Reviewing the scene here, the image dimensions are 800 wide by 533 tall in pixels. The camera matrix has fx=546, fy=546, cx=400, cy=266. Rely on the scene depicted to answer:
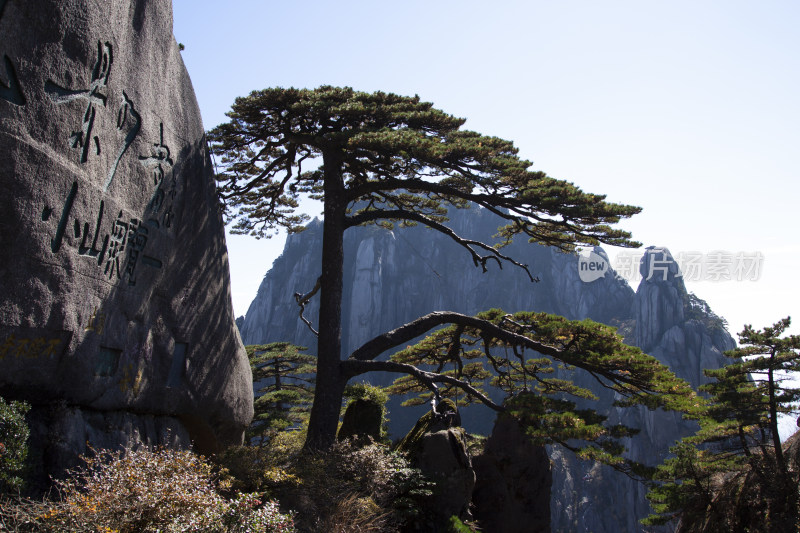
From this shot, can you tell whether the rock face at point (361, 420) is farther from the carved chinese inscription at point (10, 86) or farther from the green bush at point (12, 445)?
the carved chinese inscription at point (10, 86)

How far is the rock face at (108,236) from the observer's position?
517 centimetres

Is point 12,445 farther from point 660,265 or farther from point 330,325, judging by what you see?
point 660,265

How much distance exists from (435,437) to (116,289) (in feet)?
16.7

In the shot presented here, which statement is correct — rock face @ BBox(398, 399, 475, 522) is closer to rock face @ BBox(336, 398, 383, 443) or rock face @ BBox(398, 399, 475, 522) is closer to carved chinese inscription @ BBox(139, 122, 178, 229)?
rock face @ BBox(336, 398, 383, 443)

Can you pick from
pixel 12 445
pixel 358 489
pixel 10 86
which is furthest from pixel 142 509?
pixel 10 86

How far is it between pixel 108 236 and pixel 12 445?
2405mm

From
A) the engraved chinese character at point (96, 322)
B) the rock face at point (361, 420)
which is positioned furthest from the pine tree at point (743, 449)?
the engraved chinese character at point (96, 322)

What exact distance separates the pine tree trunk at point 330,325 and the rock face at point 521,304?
5564 centimetres

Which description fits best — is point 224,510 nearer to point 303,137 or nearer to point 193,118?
point 193,118

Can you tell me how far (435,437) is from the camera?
863 centimetres

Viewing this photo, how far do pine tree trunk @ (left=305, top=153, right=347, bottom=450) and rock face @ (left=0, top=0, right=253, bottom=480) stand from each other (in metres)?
1.64

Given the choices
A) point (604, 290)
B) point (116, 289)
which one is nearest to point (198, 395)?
point (116, 289)

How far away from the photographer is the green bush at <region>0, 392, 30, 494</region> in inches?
185

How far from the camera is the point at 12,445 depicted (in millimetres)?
4848
